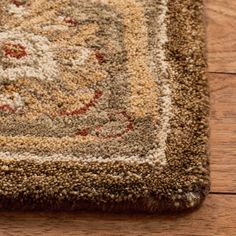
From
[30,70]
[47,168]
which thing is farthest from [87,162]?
[30,70]

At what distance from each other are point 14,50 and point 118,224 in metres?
0.29

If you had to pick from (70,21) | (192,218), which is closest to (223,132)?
(192,218)

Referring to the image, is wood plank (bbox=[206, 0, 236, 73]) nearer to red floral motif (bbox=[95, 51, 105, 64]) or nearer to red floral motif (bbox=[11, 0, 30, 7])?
red floral motif (bbox=[95, 51, 105, 64])

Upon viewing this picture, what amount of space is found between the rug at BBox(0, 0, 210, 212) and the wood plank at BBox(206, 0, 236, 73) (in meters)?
0.02

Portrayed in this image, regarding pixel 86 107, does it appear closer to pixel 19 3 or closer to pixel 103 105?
pixel 103 105

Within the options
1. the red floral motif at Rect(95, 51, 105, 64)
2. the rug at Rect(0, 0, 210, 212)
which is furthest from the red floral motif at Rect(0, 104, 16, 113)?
the red floral motif at Rect(95, 51, 105, 64)

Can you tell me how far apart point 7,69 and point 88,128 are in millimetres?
142

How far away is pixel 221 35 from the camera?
0.88 meters

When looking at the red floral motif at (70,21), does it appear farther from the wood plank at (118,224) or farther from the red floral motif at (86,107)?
the wood plank at (118,224)

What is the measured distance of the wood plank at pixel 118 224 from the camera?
0.70m

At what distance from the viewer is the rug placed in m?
0.71

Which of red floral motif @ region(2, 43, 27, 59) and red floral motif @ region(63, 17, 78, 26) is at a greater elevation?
red floral motif @ region(63, 17, 78, 26)

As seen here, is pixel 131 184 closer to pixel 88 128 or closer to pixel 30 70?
pixel 88 128

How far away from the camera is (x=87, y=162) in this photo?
73cm
